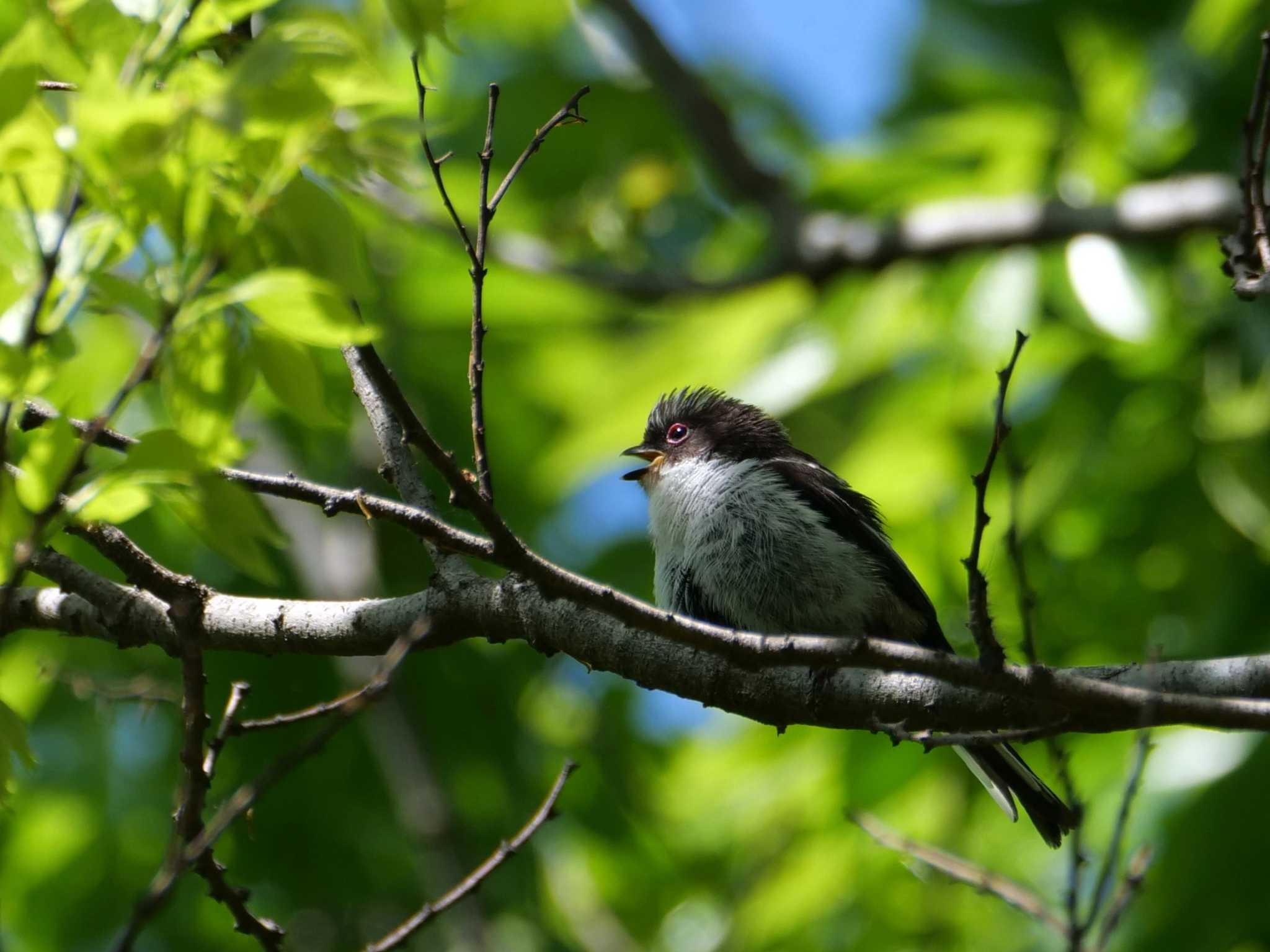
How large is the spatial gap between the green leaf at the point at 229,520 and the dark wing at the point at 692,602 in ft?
9.08

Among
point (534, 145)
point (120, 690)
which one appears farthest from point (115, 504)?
point (120, 690)

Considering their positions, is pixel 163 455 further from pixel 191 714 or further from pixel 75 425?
pixel 191 714

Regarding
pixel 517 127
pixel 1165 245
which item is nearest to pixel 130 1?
pixel 1165 245

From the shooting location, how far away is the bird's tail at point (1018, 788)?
440 centimetres

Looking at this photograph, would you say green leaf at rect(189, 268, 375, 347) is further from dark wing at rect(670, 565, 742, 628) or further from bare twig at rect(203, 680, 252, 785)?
dark wing at rect(670, 565, 742, 628)

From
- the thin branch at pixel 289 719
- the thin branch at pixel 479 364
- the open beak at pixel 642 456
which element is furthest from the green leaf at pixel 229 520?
the open beak at pixel 642 456

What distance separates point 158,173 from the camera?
1.86 meters

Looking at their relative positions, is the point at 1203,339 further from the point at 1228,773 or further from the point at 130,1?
the point at 130,1

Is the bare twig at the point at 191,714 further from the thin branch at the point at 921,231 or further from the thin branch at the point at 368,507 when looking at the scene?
the thin branch at the point at 921,231

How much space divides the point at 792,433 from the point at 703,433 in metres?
3.30

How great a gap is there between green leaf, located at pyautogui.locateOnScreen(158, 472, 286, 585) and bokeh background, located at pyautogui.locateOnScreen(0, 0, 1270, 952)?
4.13ft

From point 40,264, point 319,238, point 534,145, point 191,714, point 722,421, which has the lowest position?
point 191,714

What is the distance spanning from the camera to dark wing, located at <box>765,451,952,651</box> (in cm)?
485

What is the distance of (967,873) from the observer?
14.4 ft
